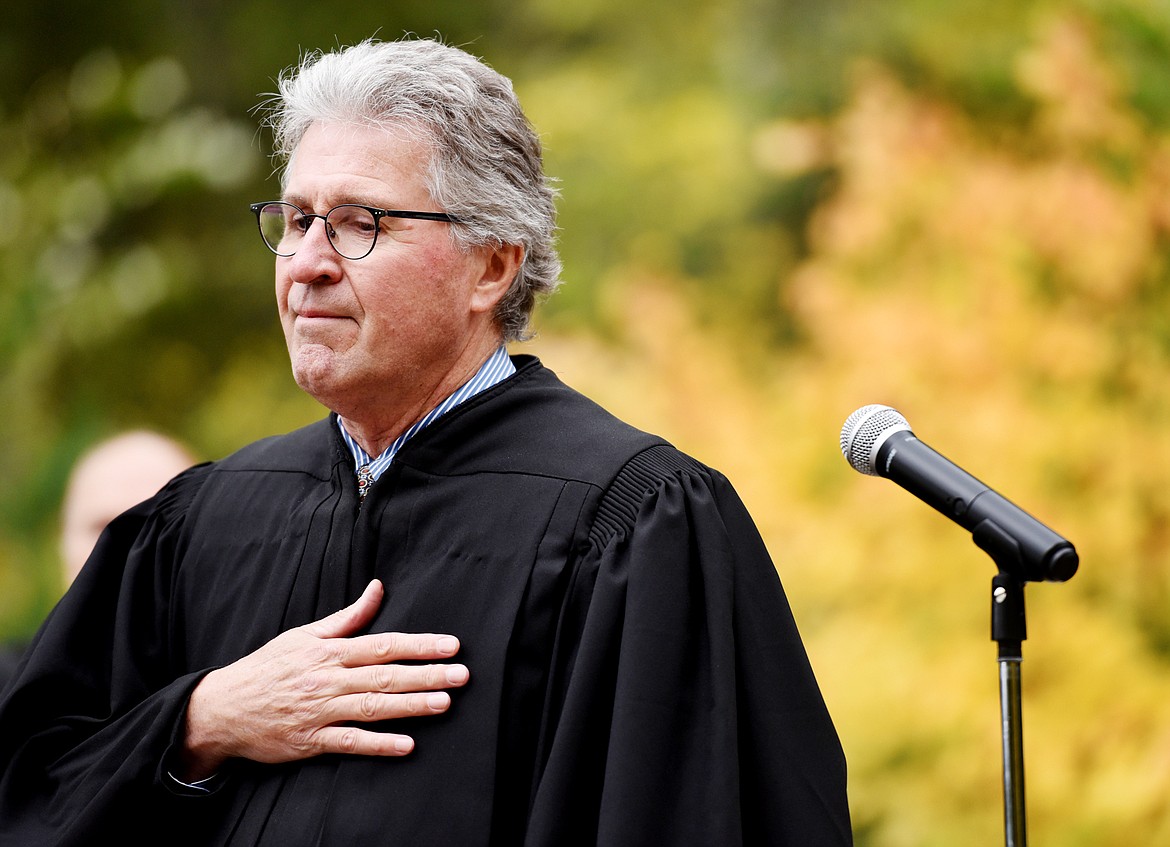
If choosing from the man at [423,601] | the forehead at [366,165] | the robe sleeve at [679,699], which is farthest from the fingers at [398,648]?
the forehead at [366,165]

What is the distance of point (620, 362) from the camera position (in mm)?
4383

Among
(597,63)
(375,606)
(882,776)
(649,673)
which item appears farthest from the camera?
(597,63)

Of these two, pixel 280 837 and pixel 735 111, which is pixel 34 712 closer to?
pixel 280 837

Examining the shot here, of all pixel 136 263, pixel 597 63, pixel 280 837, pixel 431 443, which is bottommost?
pixel 280 837

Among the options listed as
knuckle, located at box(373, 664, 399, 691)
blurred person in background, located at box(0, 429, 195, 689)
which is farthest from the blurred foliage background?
knuckle, located at box(373, 664, 399, 691)

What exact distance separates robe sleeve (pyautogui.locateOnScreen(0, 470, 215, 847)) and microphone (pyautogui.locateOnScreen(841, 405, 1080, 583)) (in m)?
1.13

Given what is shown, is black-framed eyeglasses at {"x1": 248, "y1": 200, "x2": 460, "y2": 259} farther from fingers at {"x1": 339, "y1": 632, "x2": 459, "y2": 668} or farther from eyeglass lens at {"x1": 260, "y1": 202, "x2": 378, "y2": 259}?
fingers at {"x1": 339, "y1": 632, "x2": 459, "y2": 668}

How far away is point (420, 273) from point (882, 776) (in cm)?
268

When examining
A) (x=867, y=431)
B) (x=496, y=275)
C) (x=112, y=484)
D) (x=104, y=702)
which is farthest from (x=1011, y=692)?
(x=112, y=484)

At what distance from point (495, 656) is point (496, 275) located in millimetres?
700

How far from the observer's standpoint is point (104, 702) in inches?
87.1

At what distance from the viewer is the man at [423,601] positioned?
1.76 meters

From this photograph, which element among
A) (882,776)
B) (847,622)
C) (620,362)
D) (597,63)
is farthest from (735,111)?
(882,776)

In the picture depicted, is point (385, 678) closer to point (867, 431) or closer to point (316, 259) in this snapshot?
point (316, 259)
